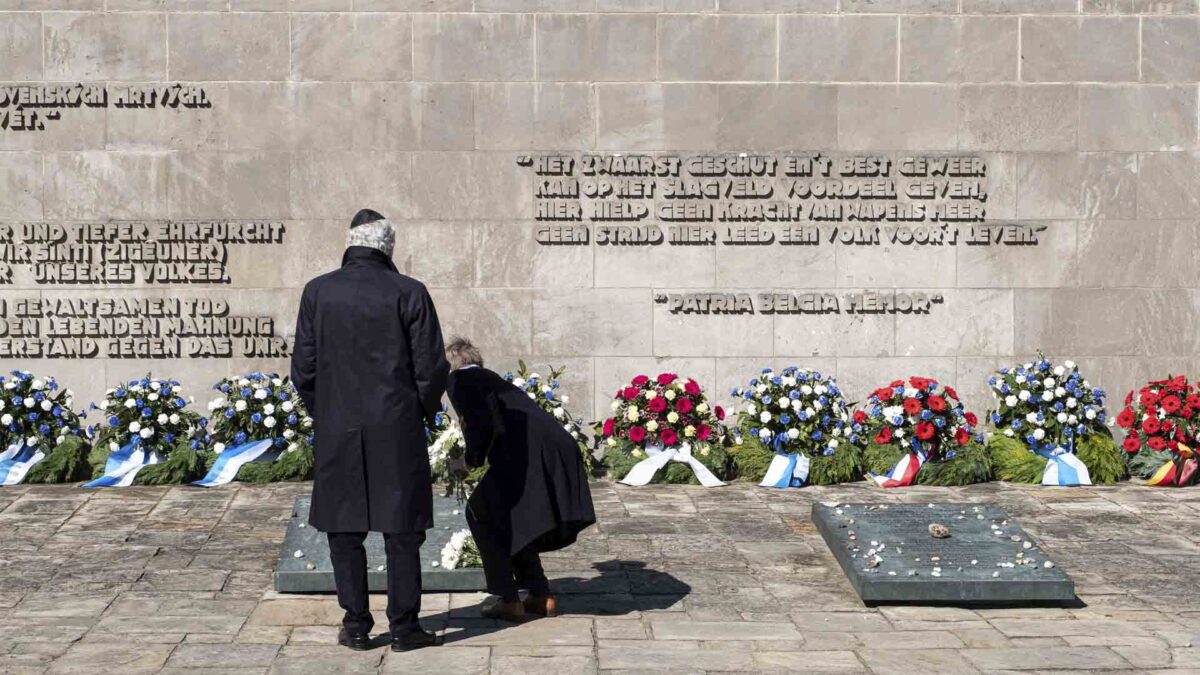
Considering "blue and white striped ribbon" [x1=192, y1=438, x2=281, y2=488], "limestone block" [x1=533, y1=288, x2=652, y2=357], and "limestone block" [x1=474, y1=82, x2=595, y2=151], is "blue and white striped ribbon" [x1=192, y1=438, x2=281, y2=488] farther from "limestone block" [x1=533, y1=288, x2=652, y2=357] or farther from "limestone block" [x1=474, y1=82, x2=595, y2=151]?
"limestone block" [x1=474, y1=82, x2=595, y2=151]

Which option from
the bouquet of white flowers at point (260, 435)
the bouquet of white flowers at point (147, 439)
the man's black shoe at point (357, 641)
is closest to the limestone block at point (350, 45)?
the bouquet of white flowers at point (260, 435)

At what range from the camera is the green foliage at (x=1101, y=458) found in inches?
439

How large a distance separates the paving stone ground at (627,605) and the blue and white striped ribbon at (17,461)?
1.80 ft

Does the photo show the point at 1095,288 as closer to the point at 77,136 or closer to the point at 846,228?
the point at 846,228

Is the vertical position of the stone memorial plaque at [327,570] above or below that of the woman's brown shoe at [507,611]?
above

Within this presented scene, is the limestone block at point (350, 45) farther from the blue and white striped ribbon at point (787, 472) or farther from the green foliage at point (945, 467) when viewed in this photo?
the green foliage at point (945, 467)

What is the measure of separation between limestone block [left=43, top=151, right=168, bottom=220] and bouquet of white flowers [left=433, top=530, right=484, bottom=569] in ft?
16.7

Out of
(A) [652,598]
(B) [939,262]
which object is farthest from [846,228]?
(A) [652,598]

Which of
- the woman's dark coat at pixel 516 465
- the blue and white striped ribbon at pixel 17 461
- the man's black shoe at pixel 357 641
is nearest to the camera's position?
the man's black shoe at pixel 357 641

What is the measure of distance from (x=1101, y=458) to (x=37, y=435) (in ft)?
24.7

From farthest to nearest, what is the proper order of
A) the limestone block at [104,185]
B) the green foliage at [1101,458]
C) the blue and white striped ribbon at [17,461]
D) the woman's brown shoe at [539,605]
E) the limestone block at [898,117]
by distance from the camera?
the limestone block at [898,117]
the limestone block at [104,185]
the green foliage at [1101,458]
the blue and white striped ribbon at [17,461]
the woman's brown shoe at [539,605]

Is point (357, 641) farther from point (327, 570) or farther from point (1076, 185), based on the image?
point (1076, 185)

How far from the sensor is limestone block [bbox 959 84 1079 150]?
11.9 metres

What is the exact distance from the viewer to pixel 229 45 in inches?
455
